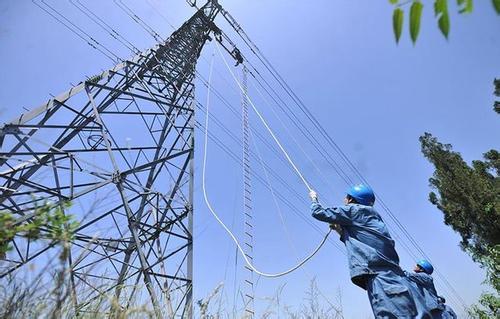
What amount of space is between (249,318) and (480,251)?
54.2ft

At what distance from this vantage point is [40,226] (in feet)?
5.35

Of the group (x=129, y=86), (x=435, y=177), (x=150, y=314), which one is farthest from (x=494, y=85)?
(x=150, y=314)

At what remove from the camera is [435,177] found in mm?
18547

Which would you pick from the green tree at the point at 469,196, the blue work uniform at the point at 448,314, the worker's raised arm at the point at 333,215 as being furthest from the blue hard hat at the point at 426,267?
the green tree at the point at 469,196

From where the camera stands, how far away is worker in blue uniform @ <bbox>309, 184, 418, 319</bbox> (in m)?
3.20

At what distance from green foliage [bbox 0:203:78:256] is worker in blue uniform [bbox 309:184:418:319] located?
259cm

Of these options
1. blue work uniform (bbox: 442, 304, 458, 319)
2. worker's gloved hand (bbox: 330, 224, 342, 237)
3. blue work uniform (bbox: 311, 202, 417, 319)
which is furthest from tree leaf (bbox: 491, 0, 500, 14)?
blue work uniform (bbox: 442, 304, 458, 319)

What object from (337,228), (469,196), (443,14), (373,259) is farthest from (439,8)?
(469,196)

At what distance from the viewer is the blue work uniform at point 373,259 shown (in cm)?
319

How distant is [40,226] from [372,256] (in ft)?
9.13

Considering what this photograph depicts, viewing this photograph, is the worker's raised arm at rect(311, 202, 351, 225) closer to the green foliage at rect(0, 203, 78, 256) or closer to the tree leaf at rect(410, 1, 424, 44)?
the green foliage at rect(0, 203, 78, 256)

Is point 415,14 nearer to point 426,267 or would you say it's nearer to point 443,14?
point 443,14

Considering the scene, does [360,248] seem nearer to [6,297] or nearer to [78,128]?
[6,297]

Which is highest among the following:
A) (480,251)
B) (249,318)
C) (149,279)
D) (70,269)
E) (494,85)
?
(494,85)
